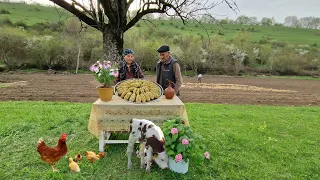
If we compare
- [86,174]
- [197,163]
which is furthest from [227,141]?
[86,174]

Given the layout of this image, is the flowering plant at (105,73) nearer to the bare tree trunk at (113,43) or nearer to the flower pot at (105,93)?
the flower pot at (105,93)

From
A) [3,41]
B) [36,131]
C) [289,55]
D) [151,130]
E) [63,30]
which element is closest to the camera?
[151,130]

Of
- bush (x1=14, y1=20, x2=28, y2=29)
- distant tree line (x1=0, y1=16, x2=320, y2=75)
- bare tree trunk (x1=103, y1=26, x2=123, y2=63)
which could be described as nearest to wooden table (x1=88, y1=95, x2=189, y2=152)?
bare tree trunk (x1=103, y1=26, x2=123, y2=63)

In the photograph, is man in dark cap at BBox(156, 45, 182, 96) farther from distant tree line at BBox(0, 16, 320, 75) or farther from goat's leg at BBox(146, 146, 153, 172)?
distant tree line at BBox(0, 16, 320, 75)

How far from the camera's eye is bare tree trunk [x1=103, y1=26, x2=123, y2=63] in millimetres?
6719

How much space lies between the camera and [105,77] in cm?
527

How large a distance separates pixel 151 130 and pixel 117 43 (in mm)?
2993

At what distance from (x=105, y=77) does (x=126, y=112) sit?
76 cm

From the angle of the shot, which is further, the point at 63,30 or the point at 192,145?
the point at 63,30

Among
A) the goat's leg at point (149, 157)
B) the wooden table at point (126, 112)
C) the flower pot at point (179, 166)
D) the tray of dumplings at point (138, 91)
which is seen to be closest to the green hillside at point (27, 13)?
the tray of dumplings at point (138, 91)

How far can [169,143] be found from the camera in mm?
4734

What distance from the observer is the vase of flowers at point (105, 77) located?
525 centimetres

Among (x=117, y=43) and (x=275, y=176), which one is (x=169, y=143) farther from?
(x=117, y=43)

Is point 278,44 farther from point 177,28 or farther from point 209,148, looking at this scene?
point 209,148
